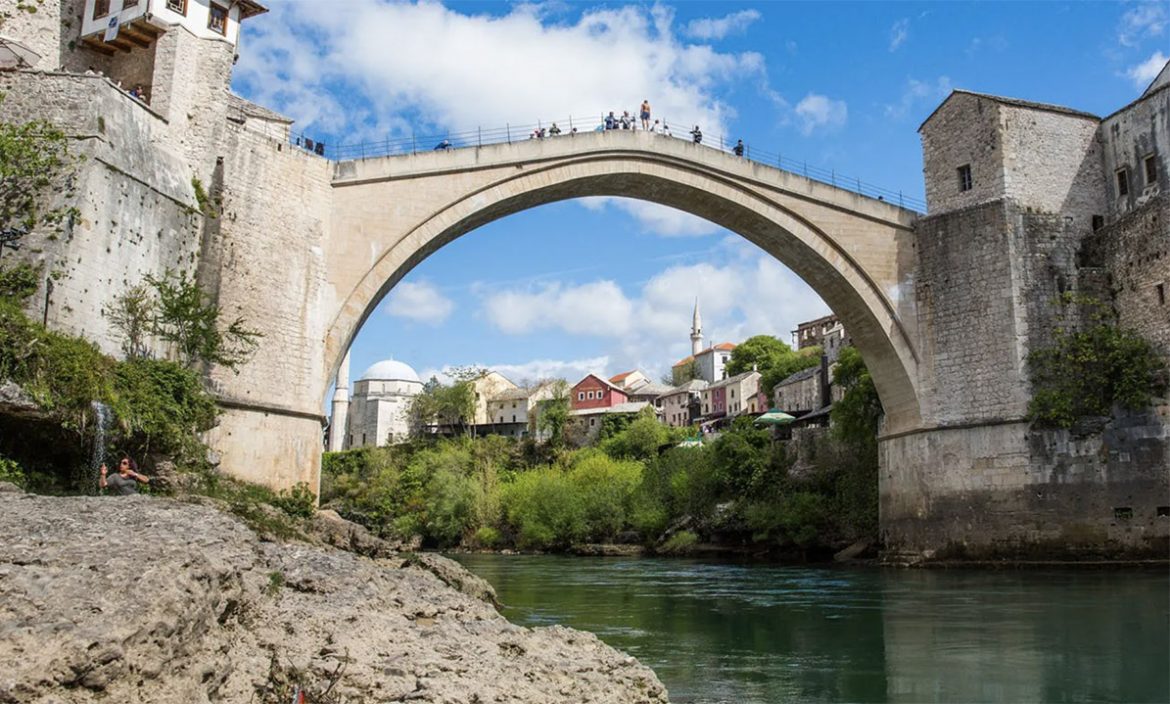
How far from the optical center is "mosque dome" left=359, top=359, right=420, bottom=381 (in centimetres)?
6881

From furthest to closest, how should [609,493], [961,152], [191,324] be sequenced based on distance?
[609,493], [961,152], [191,324]

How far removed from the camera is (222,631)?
169 inches

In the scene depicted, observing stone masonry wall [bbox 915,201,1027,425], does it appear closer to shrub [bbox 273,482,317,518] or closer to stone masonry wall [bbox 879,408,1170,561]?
stone masonry wall [bbox 879,408,1170,561]

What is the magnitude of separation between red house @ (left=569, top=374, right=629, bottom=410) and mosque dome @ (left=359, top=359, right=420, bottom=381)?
1289 cm

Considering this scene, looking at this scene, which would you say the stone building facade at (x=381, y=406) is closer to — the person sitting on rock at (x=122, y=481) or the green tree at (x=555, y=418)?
the green tree at (x=555, y=418)

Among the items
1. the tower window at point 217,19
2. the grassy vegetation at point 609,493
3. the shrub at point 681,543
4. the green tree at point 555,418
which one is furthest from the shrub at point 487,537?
the tower window at point 217,19

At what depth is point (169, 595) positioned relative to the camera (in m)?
3.87

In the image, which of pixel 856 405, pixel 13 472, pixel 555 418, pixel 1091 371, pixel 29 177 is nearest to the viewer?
pixel 13 472

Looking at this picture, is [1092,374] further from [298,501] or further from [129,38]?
[129,38]

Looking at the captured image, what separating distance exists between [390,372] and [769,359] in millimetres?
27118

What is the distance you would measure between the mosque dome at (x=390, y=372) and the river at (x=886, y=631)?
52.3m

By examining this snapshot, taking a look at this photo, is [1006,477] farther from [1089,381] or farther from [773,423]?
[773,423]

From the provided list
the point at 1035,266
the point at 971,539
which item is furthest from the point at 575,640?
the point at 1035,266

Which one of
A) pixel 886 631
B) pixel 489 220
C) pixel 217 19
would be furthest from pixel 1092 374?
pixel 217 19
